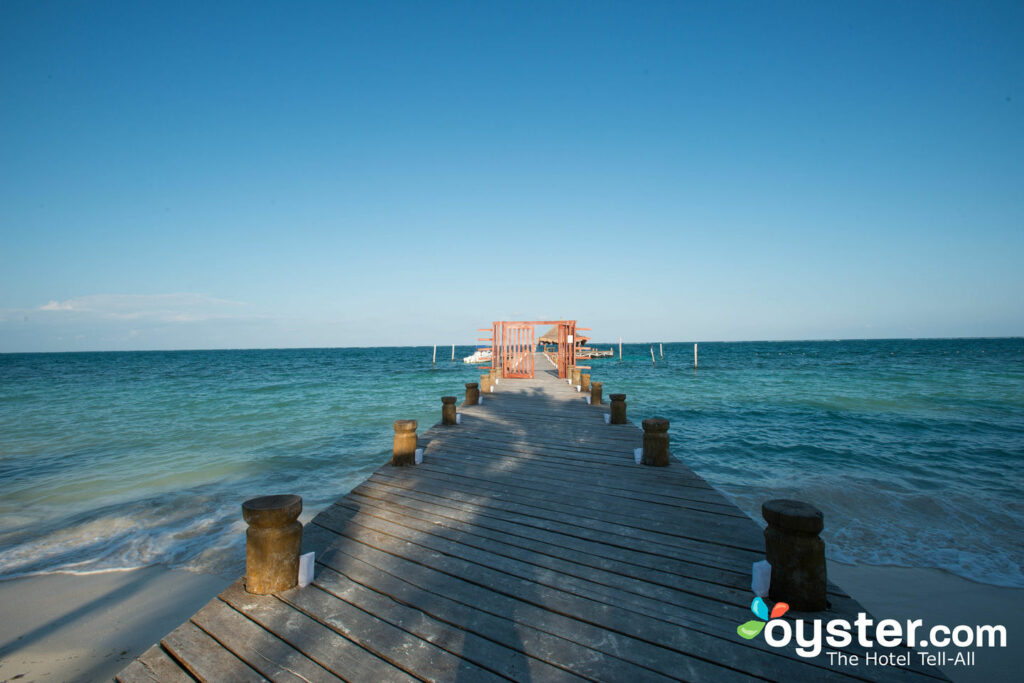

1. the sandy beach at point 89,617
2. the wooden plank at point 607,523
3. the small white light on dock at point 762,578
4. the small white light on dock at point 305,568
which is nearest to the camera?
the small white light on dock at point 762,578

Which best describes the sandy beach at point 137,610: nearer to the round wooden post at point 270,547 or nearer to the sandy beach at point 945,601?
the sandy beach at point 945,601

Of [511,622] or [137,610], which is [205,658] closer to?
[511,622]

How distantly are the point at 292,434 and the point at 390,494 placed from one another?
1051cm

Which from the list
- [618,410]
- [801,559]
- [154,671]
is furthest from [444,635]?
[618,410]

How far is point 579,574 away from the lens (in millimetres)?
3320

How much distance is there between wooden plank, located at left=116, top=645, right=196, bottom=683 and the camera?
233 cm

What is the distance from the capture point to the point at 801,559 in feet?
9.09

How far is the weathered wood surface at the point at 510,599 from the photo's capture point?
7.82 ft

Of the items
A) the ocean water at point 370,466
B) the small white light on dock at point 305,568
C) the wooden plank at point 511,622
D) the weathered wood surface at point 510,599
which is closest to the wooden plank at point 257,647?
the weathered wood surface at point 510,599

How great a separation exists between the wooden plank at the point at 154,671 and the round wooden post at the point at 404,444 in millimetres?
3568

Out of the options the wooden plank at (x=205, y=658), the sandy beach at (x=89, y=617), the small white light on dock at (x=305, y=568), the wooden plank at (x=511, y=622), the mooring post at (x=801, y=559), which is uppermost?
the mooring post at (x=801, y=559)

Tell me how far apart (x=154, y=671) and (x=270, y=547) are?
0.81 metres

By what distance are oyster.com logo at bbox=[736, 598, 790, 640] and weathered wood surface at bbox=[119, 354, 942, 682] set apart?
43 millimetres

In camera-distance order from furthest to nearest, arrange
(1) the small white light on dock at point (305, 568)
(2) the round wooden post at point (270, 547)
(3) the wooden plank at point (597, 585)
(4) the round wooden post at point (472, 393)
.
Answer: (4) the round wooden post at point (472, 393) → (1) the small white light on dock at point (305, 568) → (2) the round wooden post at point (270, 547) → (3) the wooden plank at point (597, 585)
